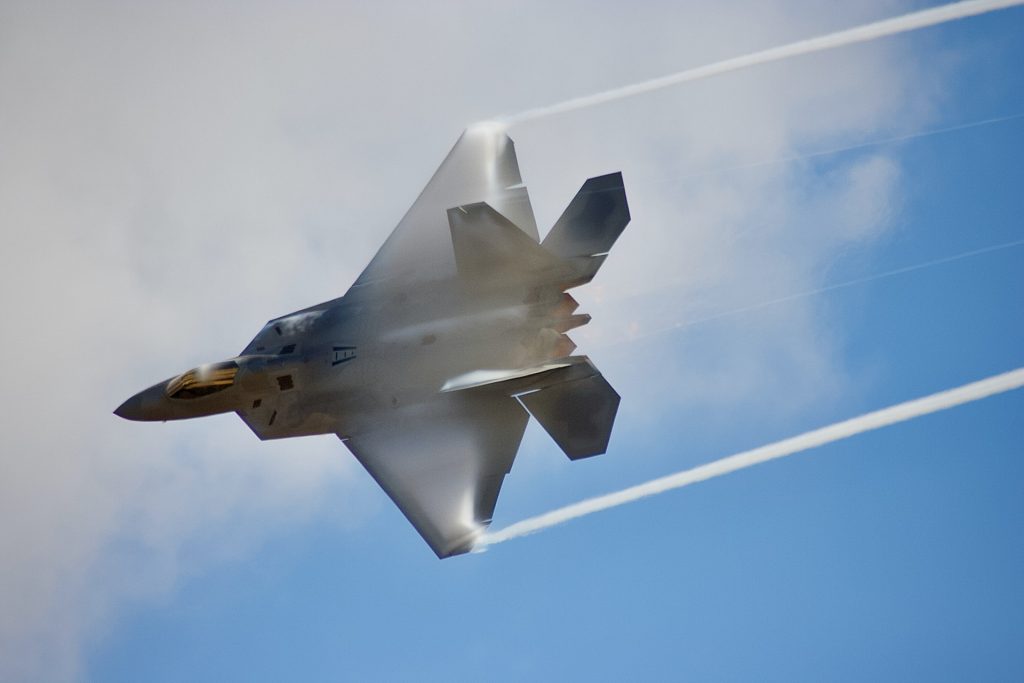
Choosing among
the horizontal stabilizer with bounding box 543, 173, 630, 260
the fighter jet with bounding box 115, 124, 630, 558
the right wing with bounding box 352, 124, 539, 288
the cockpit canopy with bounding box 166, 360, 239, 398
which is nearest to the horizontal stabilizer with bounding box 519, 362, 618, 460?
the fighter jet with bounding box 115, 124, 630, 558

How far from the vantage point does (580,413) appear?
21781 mm

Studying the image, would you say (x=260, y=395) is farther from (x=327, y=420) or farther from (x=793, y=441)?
(x=793, y=441)

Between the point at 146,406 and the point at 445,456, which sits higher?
the point at 146,406

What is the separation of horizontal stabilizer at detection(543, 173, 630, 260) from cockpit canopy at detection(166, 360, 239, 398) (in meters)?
7.35

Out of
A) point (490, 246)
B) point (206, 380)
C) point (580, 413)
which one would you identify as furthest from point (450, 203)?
point (206, 380)

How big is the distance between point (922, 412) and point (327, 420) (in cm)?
1235

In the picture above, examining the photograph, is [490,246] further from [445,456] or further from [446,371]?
[445,456]

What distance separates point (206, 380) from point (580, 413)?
8.04 metres

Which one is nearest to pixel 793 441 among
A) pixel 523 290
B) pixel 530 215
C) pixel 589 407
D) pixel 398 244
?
pixel 589 407

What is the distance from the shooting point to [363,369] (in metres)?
22.2

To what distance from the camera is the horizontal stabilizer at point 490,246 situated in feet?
70.1

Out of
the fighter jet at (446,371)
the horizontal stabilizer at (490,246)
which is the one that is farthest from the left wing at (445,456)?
the horizontal stabilizer at (490,246)

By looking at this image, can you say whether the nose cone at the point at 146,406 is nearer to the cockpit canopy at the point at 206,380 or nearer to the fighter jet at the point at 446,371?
the fighter jet at the point at 446,371

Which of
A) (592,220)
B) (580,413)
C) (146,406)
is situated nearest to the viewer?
(580,413)
